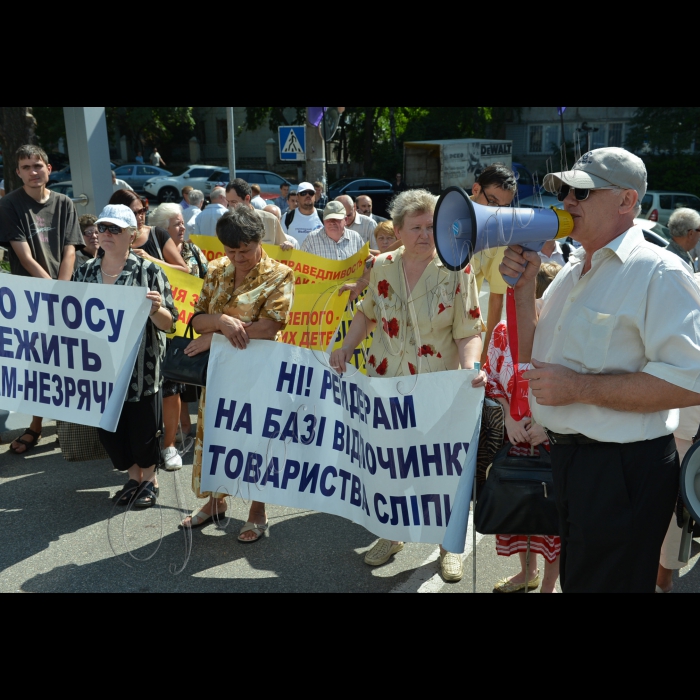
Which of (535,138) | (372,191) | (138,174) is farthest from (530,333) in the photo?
(535,138)

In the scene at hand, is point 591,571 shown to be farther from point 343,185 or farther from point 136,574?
point 343,185

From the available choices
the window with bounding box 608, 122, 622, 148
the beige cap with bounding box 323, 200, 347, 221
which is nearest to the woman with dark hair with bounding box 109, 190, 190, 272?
the beige cap with bounding box 323, 200, 347, 221

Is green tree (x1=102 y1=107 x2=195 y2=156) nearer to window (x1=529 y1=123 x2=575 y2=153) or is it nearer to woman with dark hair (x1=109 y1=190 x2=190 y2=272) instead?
window (x1=529 y1=123 x2=575 y2=153)

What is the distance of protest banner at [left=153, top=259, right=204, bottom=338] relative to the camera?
5.67 metres

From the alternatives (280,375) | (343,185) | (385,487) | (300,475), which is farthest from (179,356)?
(343,185)

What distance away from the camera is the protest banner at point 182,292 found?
5668 millimetres

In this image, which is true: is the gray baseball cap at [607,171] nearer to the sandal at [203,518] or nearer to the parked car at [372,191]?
the sandal at [203,518]

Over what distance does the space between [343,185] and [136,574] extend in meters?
25.0

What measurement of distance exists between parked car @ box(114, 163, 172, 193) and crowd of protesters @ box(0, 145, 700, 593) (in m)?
24.9

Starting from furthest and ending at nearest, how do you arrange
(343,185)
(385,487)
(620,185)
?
1. (343,185)
2. (385,487)
3. (620,185)

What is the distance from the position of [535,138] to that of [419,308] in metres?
41.3

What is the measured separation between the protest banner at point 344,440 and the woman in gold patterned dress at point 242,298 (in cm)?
13

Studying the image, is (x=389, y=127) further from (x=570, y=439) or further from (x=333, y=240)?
(x=570, y=439)
